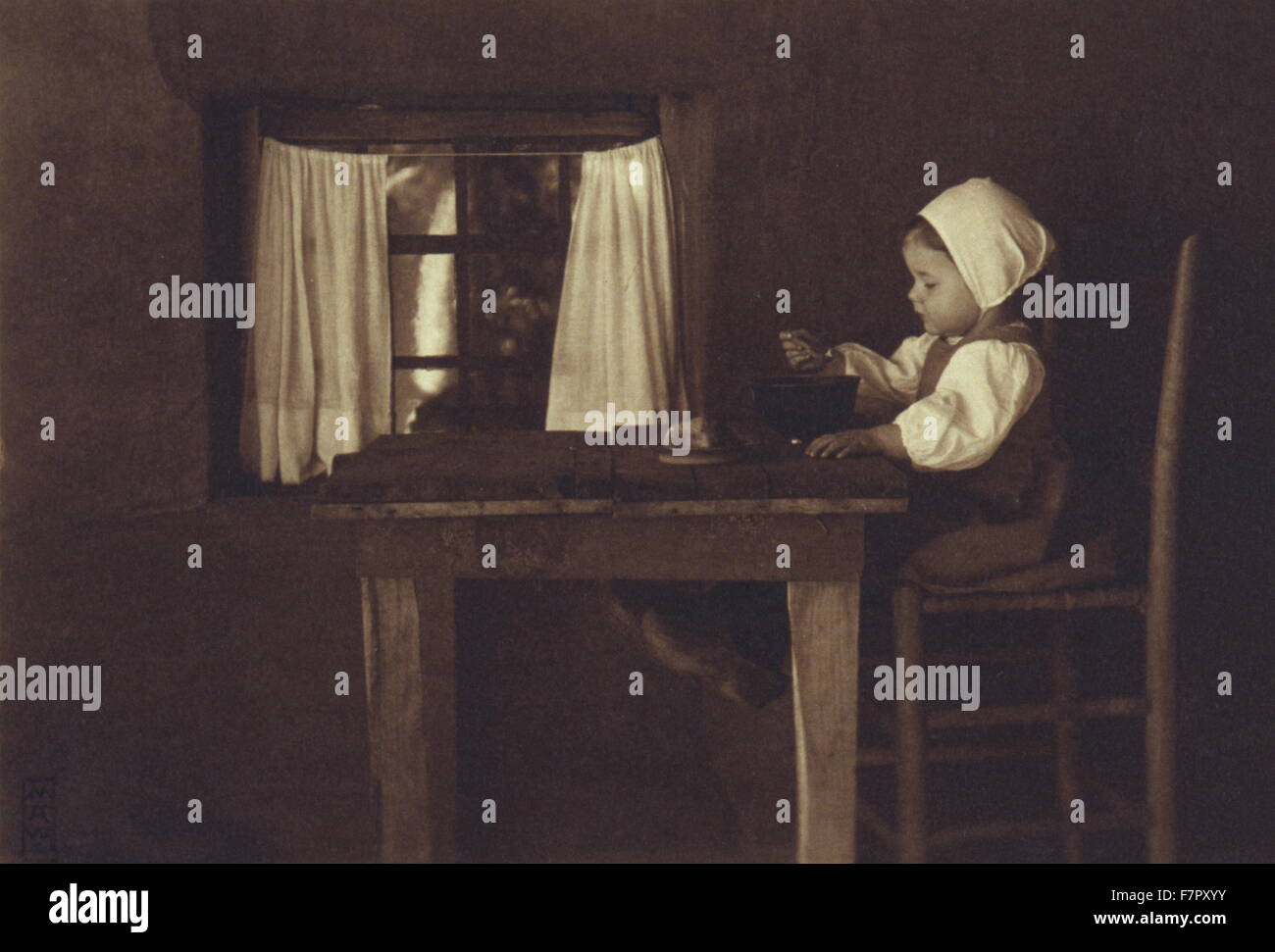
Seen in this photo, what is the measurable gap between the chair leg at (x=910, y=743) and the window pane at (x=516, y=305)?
4.96 ft

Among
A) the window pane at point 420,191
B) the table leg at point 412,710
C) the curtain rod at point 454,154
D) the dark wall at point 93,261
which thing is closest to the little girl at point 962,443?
the table leg at point 412,710

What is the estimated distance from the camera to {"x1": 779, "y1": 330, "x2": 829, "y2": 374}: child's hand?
359cm

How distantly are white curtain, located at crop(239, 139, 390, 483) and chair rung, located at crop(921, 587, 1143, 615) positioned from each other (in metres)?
1.84

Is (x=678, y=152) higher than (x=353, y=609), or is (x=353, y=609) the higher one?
(x=678, y=152)

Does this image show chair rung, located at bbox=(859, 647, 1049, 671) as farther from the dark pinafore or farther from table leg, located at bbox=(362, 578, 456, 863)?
table leg, located at bbox=(362, 578, 456, 863)

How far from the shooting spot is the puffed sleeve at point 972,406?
3008 millimetres

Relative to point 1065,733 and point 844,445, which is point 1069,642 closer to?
point 1065,733

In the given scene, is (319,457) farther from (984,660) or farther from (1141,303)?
(1141,303)

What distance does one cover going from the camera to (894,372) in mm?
3598

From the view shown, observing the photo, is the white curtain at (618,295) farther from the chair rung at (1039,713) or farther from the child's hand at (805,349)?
the chair rung at (1039,713)

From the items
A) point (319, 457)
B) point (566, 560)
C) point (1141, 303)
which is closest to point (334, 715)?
point (319, 457)

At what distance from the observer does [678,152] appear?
4039mm

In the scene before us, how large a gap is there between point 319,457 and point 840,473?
6.27 feet
